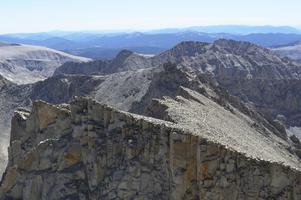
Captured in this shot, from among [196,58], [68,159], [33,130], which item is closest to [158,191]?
[68,159]

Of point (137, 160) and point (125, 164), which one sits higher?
Answer: point (137, 160)

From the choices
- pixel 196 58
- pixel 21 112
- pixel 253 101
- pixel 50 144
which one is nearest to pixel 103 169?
pixel 50 144

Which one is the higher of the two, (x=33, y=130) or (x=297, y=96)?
(x=33, y=130)

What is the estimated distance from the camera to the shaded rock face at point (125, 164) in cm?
3485

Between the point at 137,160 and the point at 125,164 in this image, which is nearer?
the point at 137,160

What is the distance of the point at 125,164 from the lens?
134ft

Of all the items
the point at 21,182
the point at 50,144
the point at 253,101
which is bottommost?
the point at 253,101

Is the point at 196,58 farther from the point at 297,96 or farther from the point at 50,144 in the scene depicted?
the point at 50,144

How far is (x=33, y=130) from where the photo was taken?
171 ft

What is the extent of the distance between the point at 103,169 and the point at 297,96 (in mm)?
106094

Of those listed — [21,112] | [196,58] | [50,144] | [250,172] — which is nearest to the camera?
[250,172]

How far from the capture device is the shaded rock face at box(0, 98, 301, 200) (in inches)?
1372

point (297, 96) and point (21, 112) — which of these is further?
point (297, 96)

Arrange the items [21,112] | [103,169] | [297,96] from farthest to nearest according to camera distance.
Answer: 1. [297,96]
2. [21,112]
3. [103,169]
